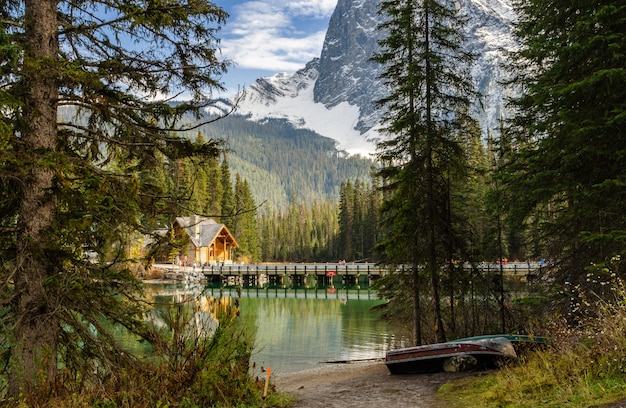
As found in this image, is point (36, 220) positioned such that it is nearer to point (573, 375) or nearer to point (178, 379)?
point (178, 379)

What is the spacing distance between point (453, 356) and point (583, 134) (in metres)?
5.60

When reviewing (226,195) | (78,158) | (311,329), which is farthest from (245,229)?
(78,158)

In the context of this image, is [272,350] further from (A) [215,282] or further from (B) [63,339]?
(A) [215,282]

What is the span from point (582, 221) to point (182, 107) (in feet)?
31.3

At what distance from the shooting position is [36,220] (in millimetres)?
6605

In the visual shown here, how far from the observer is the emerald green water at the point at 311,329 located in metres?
A: 21.8

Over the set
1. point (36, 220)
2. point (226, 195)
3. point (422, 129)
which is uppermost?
point (226, 195)

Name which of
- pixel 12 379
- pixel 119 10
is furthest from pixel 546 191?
pixel 12 379

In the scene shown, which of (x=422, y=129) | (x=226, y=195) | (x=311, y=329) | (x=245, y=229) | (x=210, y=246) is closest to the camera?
(x=422, y=129)

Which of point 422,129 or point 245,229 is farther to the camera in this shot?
point 245,229

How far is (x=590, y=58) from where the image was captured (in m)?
11.3

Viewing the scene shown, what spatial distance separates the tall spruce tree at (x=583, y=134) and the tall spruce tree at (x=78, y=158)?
745 centimetres

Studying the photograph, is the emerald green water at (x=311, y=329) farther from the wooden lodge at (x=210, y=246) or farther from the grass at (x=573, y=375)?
the wooden lodge at (x=210, y=246)

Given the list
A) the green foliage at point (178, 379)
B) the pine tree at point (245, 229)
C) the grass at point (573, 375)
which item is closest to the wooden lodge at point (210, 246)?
the pine tree at point (245, 229)
